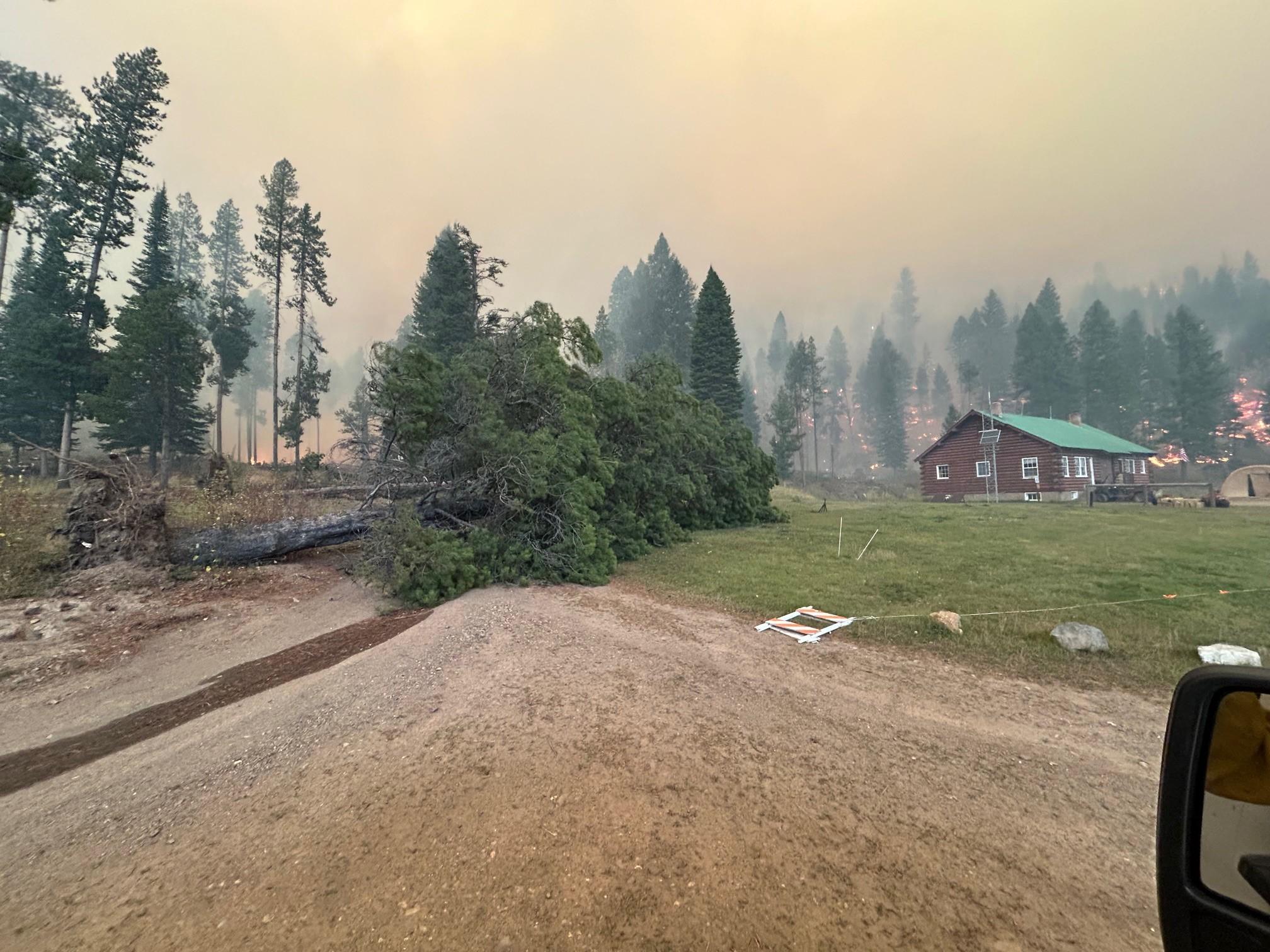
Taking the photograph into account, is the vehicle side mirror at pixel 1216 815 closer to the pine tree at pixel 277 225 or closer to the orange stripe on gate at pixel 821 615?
the orange stripe on gate at pixel 821 615

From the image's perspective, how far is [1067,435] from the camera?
34.9 meters

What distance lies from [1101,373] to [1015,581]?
7658 centimetres

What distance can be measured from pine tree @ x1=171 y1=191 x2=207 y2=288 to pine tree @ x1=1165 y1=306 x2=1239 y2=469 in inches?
4002

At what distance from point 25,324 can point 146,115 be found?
10.9 meters

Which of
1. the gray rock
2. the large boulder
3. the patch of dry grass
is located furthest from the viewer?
the patch of dry grass

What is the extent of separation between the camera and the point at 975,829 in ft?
10.2

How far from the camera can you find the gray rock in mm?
6238

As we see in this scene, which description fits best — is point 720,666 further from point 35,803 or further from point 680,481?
point 680,481

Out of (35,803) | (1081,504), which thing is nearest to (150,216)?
(35,803)

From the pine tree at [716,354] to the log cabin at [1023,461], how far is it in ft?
53.3

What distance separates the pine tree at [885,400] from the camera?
257 ft

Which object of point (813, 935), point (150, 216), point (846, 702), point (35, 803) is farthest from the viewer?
point (150, 216)

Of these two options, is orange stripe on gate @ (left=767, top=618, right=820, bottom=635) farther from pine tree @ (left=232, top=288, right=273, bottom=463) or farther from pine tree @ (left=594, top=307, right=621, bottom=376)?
pine tree @ (left=232, top=288, right=273, bottom=463)

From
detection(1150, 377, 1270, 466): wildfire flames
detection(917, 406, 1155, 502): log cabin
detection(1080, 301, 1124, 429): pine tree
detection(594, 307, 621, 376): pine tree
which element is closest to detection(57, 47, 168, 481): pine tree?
detection(594, 307, 621, 376): pine tree
